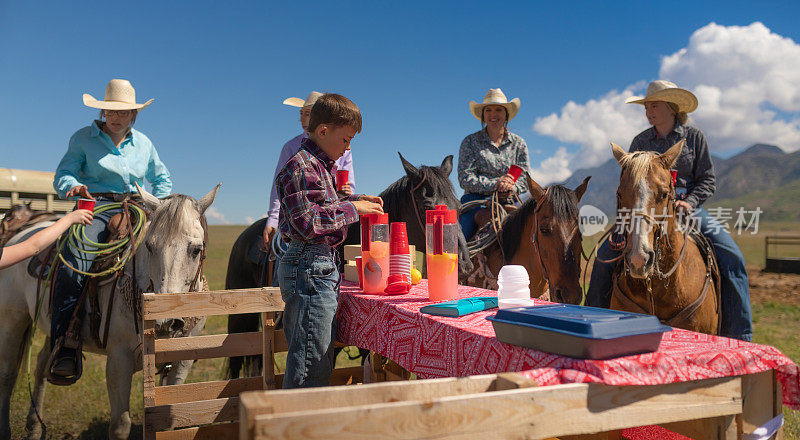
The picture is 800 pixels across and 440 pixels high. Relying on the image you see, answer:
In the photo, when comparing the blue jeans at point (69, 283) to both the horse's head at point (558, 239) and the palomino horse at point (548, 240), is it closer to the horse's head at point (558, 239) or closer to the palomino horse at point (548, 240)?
the palomino horse at point (548, 240)

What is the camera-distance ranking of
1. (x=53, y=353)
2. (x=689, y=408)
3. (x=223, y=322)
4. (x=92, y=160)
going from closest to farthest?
(x=689, y=408), (x=53, y=353), (x=92, y=160), (x=223, y=322)

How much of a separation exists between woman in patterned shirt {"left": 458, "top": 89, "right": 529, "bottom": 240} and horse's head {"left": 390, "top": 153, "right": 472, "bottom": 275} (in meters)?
0.88

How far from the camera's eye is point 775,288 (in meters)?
16.6

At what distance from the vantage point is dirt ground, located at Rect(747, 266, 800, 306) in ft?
47.8

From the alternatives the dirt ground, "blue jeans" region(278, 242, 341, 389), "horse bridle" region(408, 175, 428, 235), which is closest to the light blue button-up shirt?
"horse bridle" region(408, 175, 428, 235)

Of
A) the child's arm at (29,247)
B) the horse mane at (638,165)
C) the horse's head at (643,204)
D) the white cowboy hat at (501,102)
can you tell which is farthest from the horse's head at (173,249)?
the white cowboy hat at (501,102)

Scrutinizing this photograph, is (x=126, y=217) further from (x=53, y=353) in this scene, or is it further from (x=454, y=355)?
(x=454, y=355)

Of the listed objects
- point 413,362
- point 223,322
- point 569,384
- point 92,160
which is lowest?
point 223,322

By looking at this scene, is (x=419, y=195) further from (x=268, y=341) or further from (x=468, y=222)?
(x=268, y=341)

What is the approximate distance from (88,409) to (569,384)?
621 centimetres

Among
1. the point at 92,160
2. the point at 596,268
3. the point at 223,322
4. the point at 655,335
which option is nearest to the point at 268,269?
the point at 92,160

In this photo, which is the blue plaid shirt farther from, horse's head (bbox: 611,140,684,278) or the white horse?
horse's head (bbox: 611,140,684,278)

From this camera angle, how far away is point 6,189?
9.91 m

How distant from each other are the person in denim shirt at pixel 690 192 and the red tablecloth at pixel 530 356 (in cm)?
257
